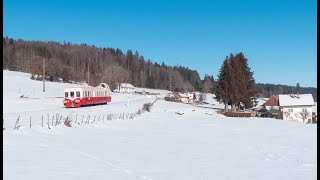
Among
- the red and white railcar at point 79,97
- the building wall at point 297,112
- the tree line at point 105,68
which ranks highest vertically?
the tree line at point 105,68

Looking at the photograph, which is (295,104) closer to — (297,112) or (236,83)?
(297,112)

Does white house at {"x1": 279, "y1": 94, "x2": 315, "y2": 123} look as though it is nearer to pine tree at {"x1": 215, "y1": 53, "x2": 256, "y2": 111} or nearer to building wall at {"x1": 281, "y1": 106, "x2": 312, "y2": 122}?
building wall at {"x1": 281, "y1": 106, "x2": 312, "y2": 122}

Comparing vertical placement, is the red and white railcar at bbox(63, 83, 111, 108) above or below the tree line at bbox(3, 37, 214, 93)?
below

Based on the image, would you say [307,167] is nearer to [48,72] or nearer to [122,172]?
[122,172]

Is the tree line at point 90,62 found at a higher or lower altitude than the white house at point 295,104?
higher

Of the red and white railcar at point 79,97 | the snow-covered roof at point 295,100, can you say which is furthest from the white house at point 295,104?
the red and white railcar at point 79,97

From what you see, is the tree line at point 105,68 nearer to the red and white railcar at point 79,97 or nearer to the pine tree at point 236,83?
the pine tree at point 236,83

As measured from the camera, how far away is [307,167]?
31.2ft

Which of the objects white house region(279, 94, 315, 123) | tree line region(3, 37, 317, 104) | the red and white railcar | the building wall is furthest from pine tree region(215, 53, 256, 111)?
white house region(279, 94, 315, 123)

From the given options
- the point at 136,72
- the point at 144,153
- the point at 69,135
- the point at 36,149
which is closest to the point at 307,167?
the point at 144,153

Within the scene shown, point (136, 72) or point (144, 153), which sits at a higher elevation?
point (136, 72)

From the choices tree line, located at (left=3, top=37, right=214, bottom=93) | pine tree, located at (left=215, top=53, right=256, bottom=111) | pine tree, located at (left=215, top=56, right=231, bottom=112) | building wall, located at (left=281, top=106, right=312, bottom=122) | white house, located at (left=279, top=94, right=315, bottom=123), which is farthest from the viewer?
tree line, located at (left=3, top=37, right=214, bottom=93)

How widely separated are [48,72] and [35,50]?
194 ft

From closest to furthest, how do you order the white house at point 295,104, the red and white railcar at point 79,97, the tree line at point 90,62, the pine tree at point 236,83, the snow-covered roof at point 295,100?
the red and white railcar at point 79,97 < the pine tree at point 236,83 < the white house at point 295,104 < the snow-covered roof at point 295,100 < the tree line at point 90,62
